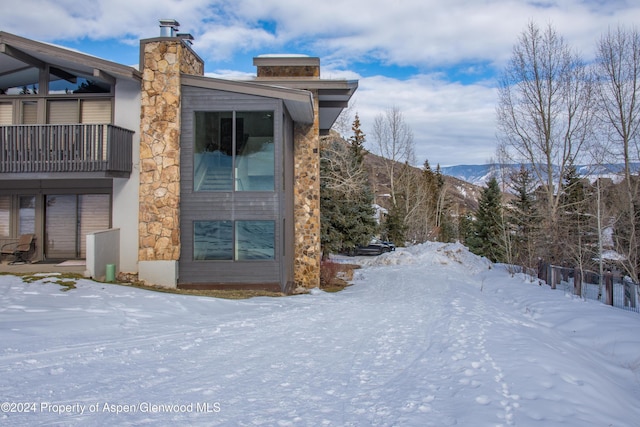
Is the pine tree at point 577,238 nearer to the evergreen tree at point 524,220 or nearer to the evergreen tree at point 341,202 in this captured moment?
the evergreen tree at point 524,220

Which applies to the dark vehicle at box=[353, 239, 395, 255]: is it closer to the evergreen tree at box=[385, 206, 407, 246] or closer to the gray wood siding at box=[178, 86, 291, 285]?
the evergreen tree at box=[385, 206, 407, 246]

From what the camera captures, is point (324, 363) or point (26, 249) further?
point (26, 249)

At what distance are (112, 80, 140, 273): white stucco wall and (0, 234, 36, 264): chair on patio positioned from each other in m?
2.44

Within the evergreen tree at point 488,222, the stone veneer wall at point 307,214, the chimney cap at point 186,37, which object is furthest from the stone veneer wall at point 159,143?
the evergreen tree at point 488,222

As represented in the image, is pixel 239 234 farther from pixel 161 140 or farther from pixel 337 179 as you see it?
pixel 337 179

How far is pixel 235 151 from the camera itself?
12336 millimetres

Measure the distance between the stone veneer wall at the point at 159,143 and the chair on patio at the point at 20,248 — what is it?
127 inches

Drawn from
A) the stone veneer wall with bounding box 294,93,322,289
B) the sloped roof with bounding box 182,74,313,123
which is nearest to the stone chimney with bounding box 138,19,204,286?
the sloped roof with bounding box 182,74,313,123

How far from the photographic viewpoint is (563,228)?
67.7ft

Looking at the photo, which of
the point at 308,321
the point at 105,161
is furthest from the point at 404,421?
the point at 105,161

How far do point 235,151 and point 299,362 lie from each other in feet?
24.7

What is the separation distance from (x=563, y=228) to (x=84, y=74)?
19355 mm

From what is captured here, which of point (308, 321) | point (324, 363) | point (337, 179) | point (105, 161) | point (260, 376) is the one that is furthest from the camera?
point (337, 179)

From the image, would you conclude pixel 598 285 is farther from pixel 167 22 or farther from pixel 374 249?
pixel 374 249
